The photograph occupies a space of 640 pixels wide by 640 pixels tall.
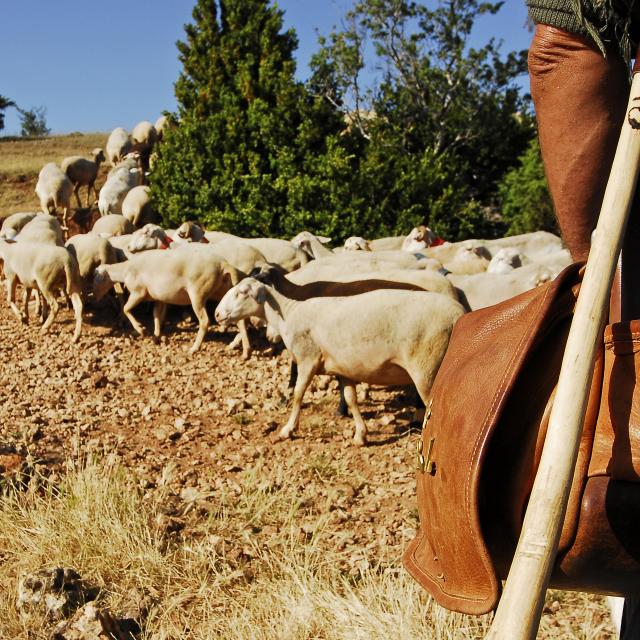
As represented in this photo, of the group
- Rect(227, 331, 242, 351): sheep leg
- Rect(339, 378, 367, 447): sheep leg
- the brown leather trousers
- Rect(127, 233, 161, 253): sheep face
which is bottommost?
Rect(339, 378, 367, 447): sheep leg

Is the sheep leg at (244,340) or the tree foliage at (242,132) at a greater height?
the tree foliage at (242,132)

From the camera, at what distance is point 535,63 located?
1720 millimetres

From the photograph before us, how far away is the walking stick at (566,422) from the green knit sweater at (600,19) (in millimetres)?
343

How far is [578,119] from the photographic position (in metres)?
1.65

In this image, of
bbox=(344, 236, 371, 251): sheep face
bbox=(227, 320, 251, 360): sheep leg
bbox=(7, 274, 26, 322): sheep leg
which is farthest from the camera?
bbox=(344, 236, 371, 251): sheep face

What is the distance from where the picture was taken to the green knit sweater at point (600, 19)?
5.05ft

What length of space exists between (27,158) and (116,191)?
16.4m

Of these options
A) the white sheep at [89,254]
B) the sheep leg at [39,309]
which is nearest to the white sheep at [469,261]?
the white sheep at [89,254]

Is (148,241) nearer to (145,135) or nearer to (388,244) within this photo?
(388,244)

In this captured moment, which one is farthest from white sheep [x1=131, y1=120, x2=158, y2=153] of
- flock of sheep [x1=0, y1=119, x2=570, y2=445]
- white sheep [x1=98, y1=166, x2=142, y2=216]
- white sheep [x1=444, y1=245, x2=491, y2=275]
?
white sheep [x1=444, y1=245, x2=491, y2=275]

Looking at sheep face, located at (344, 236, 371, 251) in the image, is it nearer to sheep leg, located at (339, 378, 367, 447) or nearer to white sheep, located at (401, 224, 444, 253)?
white sheep, located at (401, 224, 444, 253)

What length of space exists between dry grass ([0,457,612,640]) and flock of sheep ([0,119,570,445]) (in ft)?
6.54

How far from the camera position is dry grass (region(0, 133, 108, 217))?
88.5 feet

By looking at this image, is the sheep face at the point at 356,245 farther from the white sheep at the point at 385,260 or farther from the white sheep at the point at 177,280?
the white sheep at the point at 177,280
